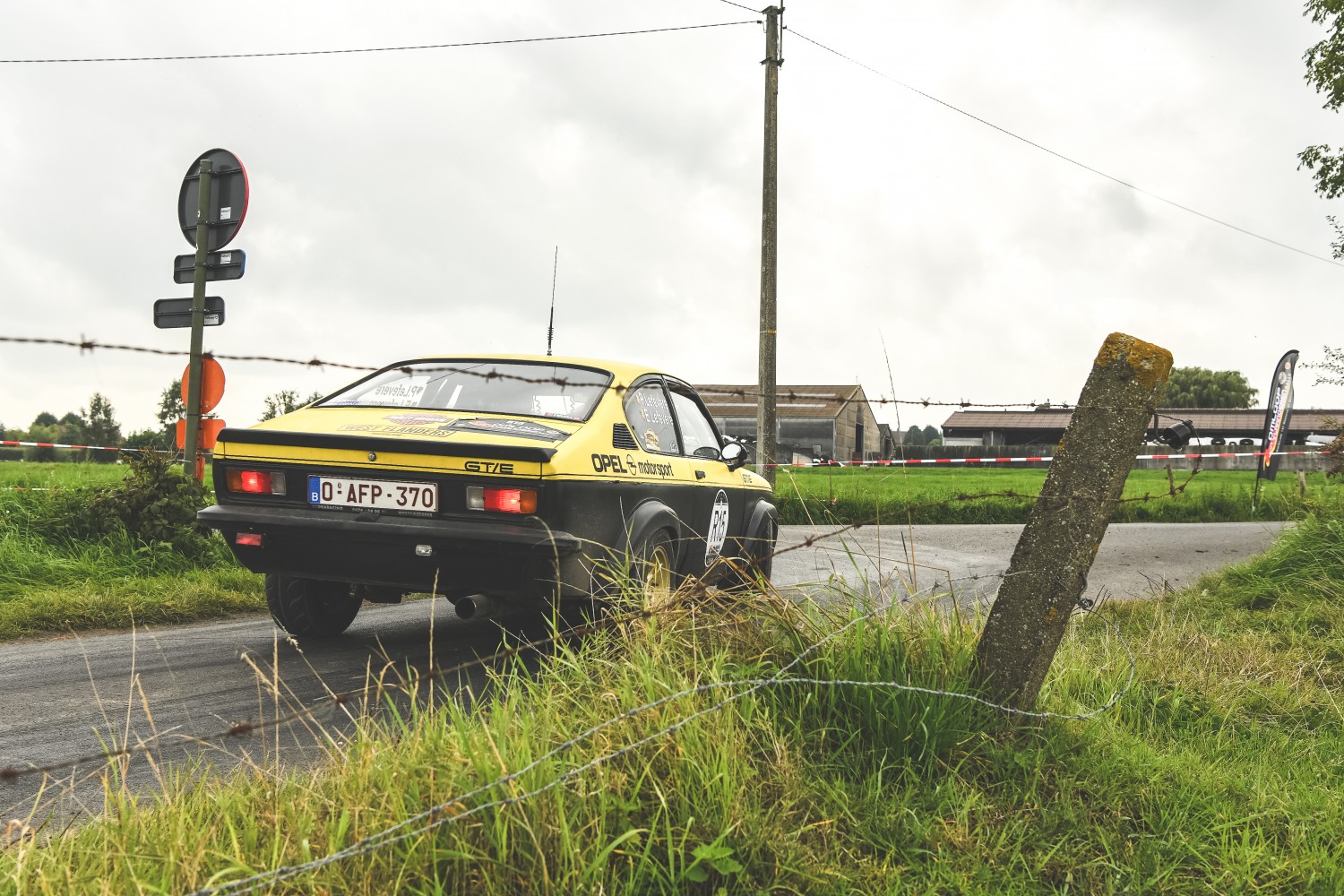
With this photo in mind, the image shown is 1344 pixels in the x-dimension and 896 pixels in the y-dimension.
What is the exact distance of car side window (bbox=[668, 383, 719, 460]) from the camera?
601 cm

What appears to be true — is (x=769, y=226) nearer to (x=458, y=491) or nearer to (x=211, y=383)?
(x=211, y=383)

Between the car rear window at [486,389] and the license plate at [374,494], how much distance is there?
723 millimetres

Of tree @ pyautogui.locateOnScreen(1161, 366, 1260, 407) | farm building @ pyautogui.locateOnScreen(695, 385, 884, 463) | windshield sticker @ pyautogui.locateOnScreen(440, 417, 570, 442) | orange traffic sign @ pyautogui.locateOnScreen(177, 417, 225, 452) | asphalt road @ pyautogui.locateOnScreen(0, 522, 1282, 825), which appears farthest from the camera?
tree @ pyautogui.locateOnScreen(1161, 366, 1260, 407)

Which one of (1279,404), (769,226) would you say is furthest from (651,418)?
(1279,404)

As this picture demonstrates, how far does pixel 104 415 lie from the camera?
7294cm

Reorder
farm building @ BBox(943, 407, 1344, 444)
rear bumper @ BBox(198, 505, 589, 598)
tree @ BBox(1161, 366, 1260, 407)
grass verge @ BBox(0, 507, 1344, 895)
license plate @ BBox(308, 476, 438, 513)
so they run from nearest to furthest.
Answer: grass verge @ BBox(0, 507, 1344, 895) < rear bumper @ BBox(198, 505, 589, 598) < license plate @ BBox(308, 476, 438, 513) < farm building @ BBox(943, 407, 1344, 444) < tree @ BBox(1161, 366, 1260, 407)

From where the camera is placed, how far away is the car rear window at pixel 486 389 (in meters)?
5.03

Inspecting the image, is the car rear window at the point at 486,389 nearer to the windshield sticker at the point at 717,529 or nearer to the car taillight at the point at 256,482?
the car taillight at the point at 256,482

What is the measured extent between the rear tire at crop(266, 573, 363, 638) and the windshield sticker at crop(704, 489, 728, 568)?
200 cm

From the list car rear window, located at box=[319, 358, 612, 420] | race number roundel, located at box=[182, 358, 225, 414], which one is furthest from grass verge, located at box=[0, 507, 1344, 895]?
race number roundel, located at box=[182, 358, 225, 414]

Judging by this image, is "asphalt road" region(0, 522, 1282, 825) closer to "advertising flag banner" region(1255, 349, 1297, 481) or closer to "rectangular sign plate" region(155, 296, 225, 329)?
"rectangular sign plate" region(155, 296, 225, 329)

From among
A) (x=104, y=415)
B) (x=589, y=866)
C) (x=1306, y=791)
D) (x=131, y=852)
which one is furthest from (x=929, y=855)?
(x=104, y=415)

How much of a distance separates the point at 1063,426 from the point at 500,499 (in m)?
57.5

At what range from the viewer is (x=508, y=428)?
15.2 ft
